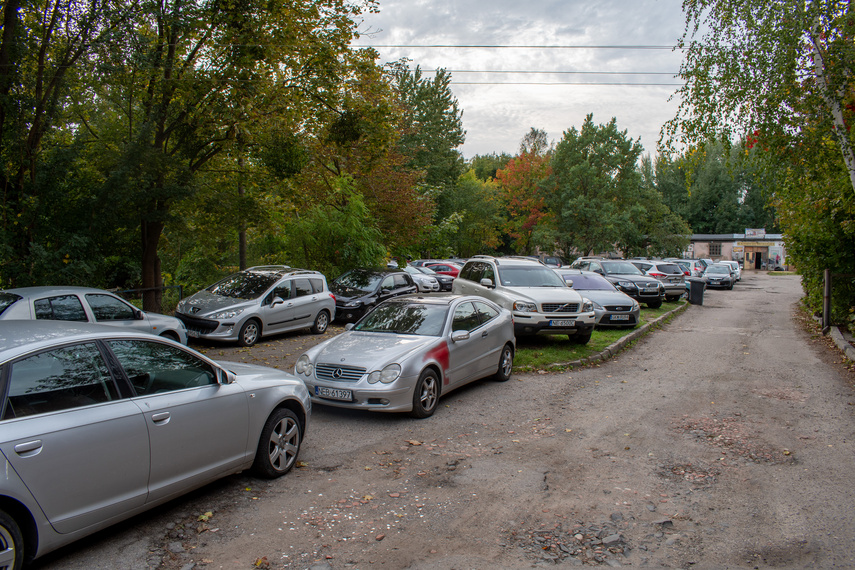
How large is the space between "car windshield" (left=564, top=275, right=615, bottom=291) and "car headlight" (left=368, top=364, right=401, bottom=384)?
10643 millimetres

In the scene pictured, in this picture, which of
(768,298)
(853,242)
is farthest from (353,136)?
(768,298)

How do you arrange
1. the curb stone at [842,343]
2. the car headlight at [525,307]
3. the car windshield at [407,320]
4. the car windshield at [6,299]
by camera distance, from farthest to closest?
the car headlight at [525,307] < the curb stone at [842,343] < the car windshield at [407,320] < the car windshield at [6,299]

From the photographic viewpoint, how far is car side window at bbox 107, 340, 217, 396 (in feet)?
13.2

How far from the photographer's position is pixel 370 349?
7262 mm

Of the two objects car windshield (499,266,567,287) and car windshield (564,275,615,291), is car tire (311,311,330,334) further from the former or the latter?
car windshield (564,275,615,291)

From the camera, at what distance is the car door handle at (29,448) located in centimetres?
312

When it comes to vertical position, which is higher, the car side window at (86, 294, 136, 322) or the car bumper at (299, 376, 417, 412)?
the car side window at (86, 294, 136, 322)

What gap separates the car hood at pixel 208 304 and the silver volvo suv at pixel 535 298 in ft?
18.3

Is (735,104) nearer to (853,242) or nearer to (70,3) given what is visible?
(853,242)

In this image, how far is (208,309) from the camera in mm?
12055

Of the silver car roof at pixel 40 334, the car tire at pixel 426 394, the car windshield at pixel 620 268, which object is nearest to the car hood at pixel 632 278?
the car windshield at pixel 620 268

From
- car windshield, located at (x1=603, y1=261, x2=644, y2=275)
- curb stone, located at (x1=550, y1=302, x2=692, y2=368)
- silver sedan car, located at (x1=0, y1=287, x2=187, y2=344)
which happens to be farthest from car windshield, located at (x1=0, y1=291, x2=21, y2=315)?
car windshield, located at (x1=603, y1=261, x2=644, y2=275)

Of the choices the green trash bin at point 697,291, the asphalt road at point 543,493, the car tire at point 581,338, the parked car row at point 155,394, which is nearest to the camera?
the parked car row at point 155,394

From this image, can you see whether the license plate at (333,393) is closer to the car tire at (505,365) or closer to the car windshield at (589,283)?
the car tire at (505,365)
